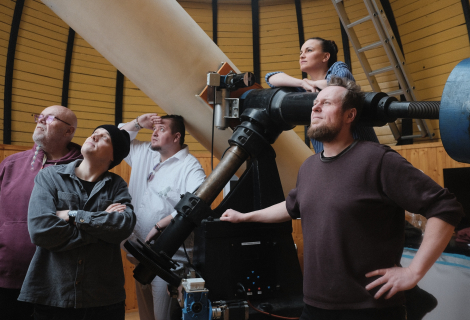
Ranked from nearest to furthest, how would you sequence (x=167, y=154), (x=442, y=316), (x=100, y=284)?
(x=100, y=284)
(x=442, y=316)
(x=167, y=154)

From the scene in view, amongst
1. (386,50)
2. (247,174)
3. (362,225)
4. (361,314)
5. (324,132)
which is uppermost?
(386,50)

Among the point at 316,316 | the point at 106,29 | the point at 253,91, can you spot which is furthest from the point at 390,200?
the point at 106,29

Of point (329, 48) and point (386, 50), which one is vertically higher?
point (386, 50)

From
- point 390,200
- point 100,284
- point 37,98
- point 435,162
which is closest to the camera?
point 390,200

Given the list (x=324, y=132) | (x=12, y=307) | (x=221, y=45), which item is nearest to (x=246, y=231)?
(x=324, y=132)

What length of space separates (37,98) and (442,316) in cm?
541

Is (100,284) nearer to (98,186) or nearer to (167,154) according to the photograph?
(98,186)

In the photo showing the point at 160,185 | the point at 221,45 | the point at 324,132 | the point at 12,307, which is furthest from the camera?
the point at 221,45

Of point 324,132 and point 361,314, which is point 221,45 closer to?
point 324,132

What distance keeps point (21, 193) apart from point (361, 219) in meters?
1.84

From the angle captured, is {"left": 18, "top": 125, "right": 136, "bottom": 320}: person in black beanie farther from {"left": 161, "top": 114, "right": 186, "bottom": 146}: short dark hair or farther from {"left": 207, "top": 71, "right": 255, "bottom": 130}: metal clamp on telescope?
{"left": 161, "top": 114, "right": 186, "bottom": 146}: short dark hair

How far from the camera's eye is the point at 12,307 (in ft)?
6.72

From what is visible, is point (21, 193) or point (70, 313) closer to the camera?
point (70, 313)

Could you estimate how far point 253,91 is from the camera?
2.24 meters
